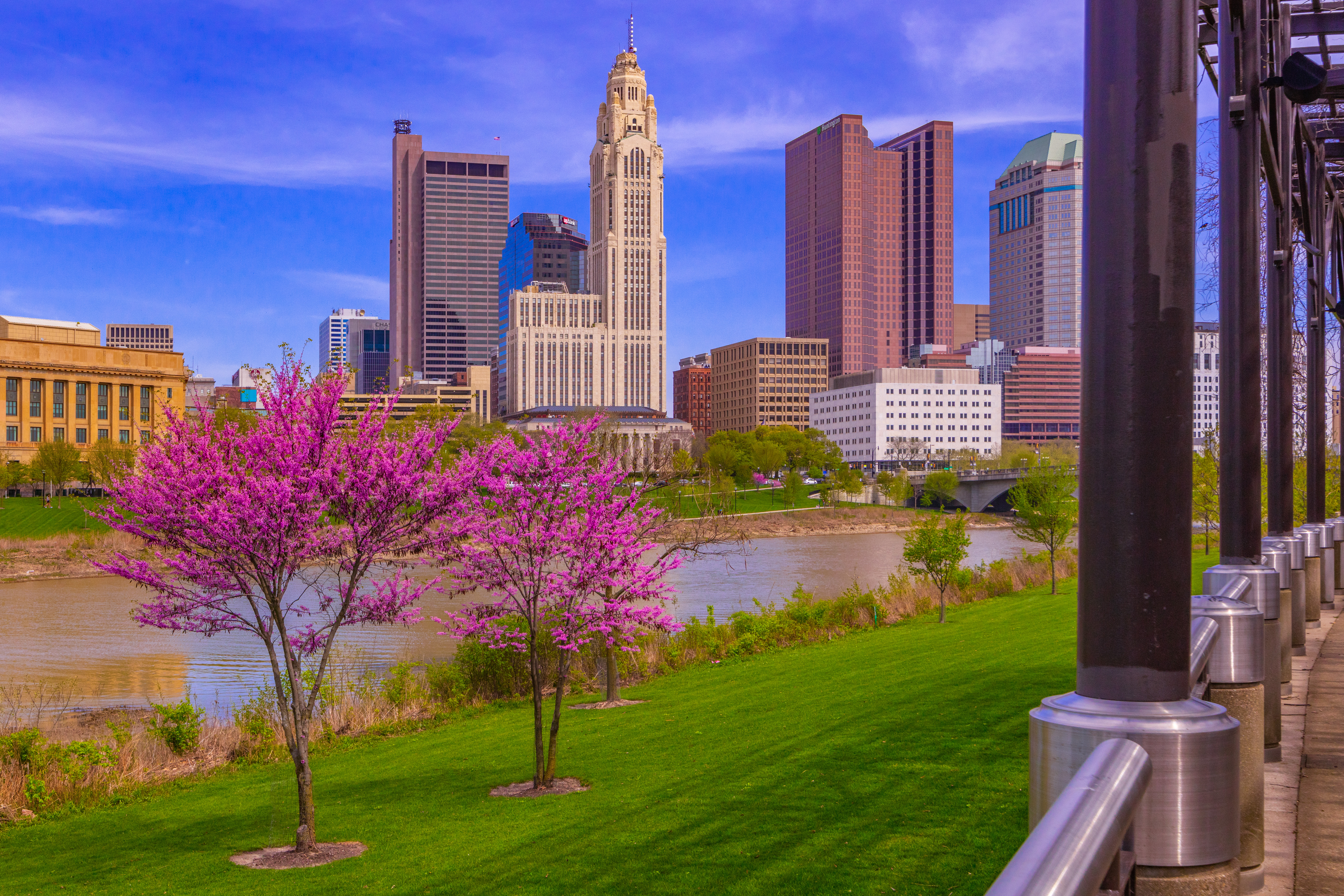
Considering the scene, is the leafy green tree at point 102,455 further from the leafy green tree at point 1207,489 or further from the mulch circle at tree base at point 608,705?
the leafy green tree at point 1207,489

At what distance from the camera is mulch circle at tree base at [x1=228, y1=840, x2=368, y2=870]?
11.7 m

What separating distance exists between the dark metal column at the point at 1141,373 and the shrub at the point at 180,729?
60.0 feet

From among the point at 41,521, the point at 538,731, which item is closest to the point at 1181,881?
the point at 538,731

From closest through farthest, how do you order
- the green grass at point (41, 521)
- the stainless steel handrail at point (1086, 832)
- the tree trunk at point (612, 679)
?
the stainless steel handrail at point (1086, 832), the tree trunk at point (612, 679), the green grass at point (41, 521)

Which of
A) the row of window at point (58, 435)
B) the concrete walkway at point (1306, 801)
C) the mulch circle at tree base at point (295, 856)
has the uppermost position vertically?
the row of window at point (58, 435)

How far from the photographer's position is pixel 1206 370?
158m

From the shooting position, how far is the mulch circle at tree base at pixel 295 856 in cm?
1168

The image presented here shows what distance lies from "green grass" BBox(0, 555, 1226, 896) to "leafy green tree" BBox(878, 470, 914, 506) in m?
102

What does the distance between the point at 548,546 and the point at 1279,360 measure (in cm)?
835

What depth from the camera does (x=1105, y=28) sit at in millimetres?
2990

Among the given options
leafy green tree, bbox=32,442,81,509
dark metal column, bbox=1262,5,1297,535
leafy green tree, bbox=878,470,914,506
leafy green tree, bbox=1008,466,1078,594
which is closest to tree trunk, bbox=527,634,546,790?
dark metal column, bbox=1262,5,1297,535

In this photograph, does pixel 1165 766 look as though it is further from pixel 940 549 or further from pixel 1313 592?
pixel 940 549

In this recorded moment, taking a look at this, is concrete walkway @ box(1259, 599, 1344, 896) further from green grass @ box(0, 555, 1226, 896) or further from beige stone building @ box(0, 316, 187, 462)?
beige stone building @ box(0, 316, 187, 462)

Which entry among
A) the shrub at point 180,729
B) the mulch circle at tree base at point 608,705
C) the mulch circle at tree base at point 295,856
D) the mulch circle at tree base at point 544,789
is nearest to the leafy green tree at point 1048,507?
the mulch circle at tree base at point 608,705
